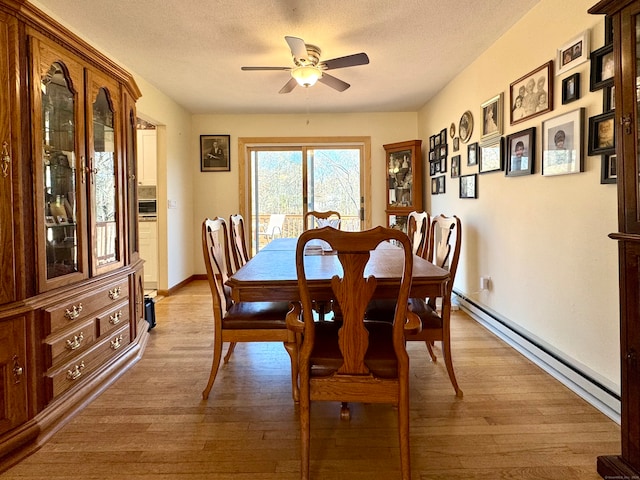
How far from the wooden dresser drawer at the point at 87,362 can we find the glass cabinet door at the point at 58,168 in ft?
1.43

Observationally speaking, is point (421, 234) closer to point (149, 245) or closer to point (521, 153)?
point (521, 153)

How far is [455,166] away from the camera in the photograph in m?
4.07

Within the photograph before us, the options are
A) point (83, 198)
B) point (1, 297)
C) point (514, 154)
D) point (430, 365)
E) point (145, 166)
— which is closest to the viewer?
point (1, 297)

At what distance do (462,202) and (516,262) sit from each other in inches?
47.2

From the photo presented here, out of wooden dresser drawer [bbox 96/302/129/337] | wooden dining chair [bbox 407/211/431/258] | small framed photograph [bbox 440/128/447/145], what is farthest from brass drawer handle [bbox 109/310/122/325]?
small framed photograph [bbox 440/128/447/145]

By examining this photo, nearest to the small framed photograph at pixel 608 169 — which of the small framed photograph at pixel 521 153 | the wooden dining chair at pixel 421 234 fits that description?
the small framed photograph at pixel 521 153

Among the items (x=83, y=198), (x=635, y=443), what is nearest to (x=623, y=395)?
(x=635, y=443)

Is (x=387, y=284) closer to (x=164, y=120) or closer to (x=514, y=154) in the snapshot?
(x=514, y=154)

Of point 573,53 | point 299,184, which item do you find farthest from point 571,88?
point 299,184

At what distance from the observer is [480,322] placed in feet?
11.1

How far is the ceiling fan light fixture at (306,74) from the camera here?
2.93 metres

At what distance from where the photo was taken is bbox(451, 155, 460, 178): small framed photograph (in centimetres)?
399

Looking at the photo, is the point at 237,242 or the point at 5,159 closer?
the point at 5,159

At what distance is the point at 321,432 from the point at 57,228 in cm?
171
